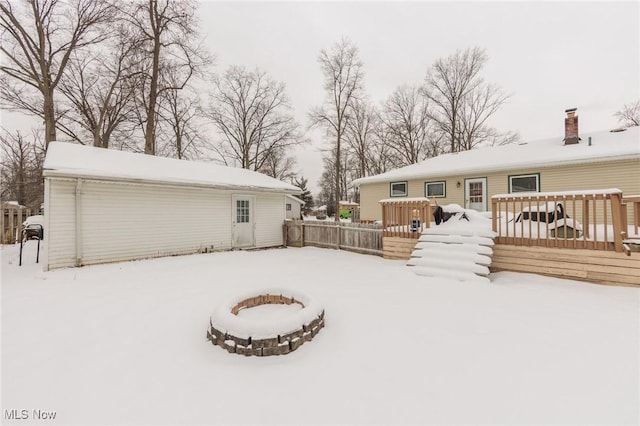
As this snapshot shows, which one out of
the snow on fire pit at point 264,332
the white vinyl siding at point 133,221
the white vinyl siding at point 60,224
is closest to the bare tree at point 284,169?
the white vinyl siding at point 133,221

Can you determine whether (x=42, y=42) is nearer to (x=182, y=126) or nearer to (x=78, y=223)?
(x=182, y=126)

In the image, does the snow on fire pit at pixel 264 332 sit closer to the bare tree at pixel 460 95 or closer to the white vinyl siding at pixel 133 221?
the white vinyl siding at pixel 133 221

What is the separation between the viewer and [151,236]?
329 inches

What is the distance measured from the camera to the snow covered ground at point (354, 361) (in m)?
1.97

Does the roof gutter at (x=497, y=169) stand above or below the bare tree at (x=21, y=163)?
below

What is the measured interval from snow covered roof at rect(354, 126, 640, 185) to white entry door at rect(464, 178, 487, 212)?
617 mm

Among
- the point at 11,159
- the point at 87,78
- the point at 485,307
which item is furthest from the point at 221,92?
the point at 485,307

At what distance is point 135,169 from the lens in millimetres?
8328

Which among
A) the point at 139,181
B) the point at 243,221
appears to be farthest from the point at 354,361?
the point at 243,221

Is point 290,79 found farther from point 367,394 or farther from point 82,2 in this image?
point 367,394

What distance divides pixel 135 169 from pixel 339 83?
50.9ft

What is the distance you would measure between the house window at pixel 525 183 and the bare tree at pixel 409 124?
1517cm

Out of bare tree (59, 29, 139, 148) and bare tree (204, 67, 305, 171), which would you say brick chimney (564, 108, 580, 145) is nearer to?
bare tree (204, 67, 305, 171)

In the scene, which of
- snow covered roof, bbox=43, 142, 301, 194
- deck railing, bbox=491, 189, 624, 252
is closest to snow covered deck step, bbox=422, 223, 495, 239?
deck railing, bbox=491, 189, 624, 252
